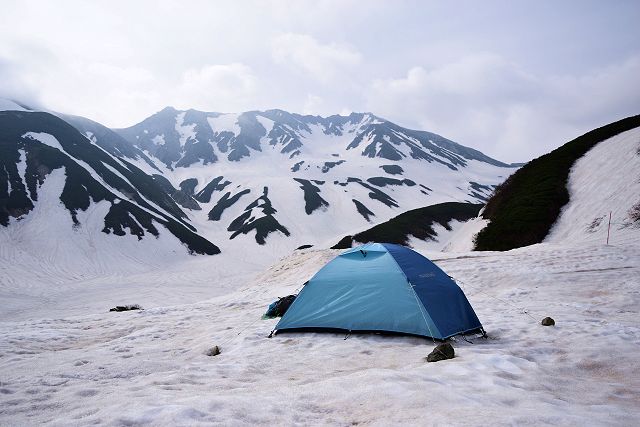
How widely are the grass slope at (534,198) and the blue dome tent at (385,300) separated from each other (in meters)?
21.1

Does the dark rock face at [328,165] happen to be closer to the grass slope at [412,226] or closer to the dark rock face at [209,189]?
the dark rock face at [209,189]

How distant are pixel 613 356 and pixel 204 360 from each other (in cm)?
767

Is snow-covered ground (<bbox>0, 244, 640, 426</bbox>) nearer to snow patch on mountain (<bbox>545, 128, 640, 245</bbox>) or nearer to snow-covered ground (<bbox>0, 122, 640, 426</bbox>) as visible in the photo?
snow-covered ground (<bbox>0, 122, 640, 426</bbox>)

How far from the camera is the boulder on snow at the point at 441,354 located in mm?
6289

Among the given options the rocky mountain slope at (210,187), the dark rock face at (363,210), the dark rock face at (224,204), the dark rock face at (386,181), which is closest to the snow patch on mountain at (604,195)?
the rocky mountain slope at (210,187)

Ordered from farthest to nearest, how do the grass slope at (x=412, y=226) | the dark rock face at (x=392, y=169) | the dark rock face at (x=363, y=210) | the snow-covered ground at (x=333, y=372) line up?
1. the dark rock face at (x=392, y=169)
2. the dark rock face at (x=363, y=210)
3. the grass slope at (x=412, y=226)
4. the snow-covered ground at (x=333, y=372)

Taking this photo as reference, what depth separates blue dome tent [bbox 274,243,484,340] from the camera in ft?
26.0

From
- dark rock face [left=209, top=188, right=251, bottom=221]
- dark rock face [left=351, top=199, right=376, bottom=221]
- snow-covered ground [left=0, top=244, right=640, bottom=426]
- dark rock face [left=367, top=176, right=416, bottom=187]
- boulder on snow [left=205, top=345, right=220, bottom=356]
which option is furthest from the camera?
dark rock face [left=367, top=176, right=416, bottom=187]

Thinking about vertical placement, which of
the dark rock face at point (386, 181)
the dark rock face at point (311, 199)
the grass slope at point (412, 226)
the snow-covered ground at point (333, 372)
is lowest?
the snow-covered ground at point (333, 372)

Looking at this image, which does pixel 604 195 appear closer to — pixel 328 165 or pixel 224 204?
pixel 224 204

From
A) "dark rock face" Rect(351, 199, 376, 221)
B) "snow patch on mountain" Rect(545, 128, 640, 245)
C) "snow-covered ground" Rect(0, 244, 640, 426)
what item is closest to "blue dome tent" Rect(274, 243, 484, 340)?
"snow-covered ground" Rect(0, 244, 640, 426)

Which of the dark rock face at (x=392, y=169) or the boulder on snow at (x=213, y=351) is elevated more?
the dark rock face at (x=392, y=169)

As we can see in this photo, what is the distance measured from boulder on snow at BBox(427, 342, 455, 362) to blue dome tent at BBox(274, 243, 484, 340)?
100 cm

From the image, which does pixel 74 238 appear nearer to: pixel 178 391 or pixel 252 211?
pixel 252 211
